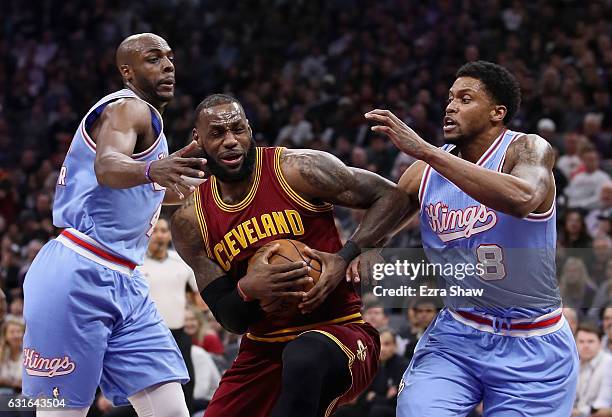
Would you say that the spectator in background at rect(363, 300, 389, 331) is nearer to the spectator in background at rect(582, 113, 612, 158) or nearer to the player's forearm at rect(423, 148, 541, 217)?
the player's forearm at rect(423, 148, 541, 217)

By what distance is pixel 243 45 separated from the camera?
1570cm

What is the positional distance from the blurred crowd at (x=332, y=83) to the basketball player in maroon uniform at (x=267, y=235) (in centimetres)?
274

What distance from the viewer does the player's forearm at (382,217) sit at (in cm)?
438

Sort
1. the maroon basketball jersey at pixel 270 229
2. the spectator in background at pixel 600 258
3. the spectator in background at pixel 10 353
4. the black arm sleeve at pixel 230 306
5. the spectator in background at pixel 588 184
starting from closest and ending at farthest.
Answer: the black arm sleeve at pixel 230 306 → the maroon basketball jersey at pixel 270 229 → the spectator in background at pixel 10 353 → the spectator in background at pixel 600 258 → the spectator in background at pixel 588 184

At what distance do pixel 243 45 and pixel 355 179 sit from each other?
11.6m

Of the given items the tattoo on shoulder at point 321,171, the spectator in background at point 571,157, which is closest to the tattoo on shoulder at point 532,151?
the tattoo on shoulder at point 321,171

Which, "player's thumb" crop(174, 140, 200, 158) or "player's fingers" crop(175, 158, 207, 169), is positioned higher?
"player's thumb" crop(174, 140, 200, 158)

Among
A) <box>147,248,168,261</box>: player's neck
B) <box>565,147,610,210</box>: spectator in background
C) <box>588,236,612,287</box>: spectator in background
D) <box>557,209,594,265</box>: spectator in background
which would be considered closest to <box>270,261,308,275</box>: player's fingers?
<box>147,248,168,261</box>: player's neck

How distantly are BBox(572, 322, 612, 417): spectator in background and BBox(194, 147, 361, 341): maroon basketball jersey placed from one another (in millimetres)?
2911

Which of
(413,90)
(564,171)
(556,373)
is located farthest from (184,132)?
(556,373)

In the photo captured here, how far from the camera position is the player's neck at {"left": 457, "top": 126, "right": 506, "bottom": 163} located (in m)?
4.28

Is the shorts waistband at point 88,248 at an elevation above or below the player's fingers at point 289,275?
below

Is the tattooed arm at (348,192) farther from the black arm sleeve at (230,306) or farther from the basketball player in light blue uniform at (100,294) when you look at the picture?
the basketball player in light blue uniform at (100,294)

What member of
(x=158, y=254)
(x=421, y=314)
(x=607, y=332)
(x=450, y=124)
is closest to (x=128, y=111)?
(x=450, y=124)
